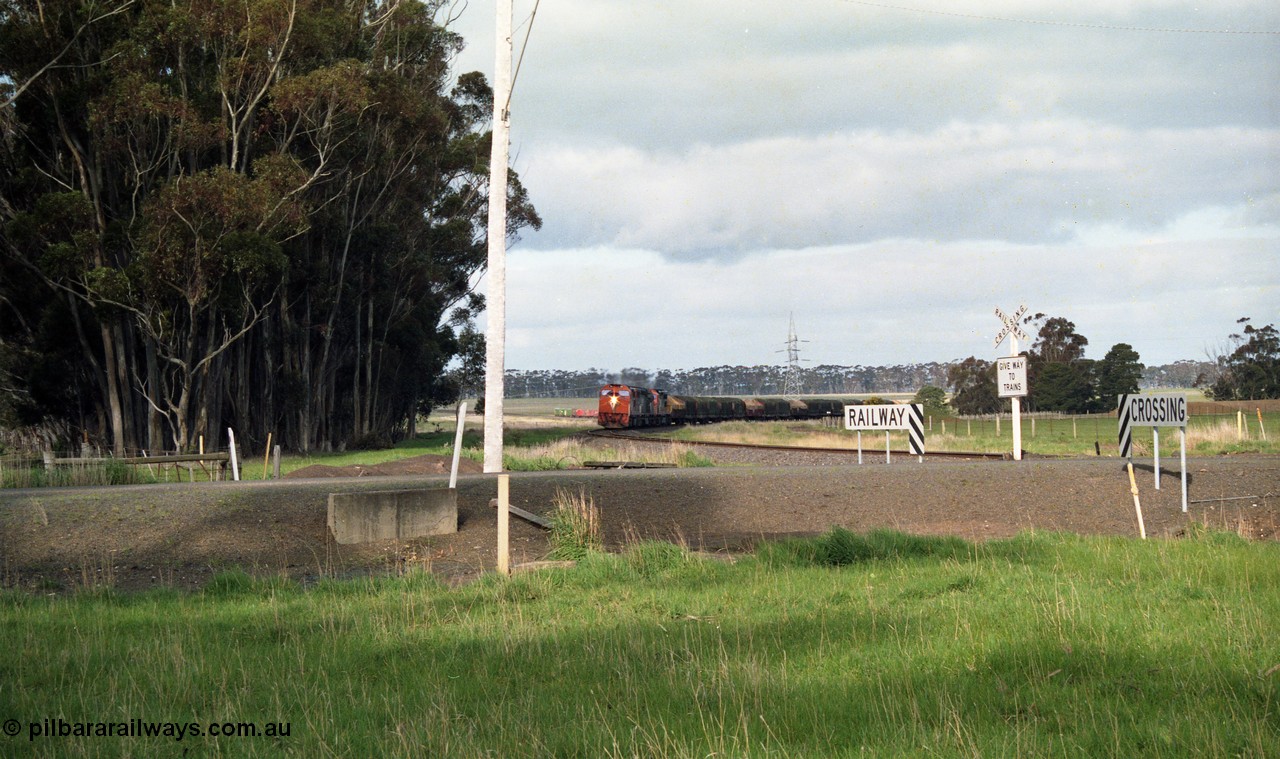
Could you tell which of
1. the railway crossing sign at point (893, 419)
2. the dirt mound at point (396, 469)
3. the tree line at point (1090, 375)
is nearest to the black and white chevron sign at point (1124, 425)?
the railway crossing sign at point (893, 419)

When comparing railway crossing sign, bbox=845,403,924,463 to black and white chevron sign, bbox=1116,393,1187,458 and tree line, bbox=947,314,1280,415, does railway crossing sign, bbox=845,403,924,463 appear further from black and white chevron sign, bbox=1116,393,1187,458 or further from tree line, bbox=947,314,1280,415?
tree line, bbox=947,314,1280,415

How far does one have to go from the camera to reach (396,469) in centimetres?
2608

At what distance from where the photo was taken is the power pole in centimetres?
1288

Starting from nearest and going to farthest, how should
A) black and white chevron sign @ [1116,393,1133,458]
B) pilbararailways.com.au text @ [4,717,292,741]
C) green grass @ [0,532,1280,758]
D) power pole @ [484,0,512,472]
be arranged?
green grass @ [0,532,1280,758] < pilbararailways.com.au text @ [4,717,292,741] < power pole @ [484,0,512,472] < black and white chevron sign @ [1116,393,1133,458]

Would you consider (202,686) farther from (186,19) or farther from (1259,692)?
(186,19)

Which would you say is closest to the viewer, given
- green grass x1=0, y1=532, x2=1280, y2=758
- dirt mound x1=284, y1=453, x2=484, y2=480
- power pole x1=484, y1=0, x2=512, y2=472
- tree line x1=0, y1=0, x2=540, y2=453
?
green grass x1=0, y1=532, x2=1280, y2=758

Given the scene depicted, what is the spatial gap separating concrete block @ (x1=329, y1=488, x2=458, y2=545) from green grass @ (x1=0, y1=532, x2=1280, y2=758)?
290 centimetres

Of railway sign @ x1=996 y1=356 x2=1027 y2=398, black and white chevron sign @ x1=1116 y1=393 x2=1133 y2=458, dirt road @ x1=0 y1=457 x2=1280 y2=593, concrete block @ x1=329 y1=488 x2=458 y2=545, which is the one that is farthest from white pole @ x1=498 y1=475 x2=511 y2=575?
railway sign @ x1=996 y1=356 x2=1027 y2=398

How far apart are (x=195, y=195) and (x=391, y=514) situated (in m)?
19.9

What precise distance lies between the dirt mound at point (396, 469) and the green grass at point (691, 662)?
13.0 meters

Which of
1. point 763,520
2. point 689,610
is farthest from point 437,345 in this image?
point 689,610

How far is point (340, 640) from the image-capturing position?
782 cm

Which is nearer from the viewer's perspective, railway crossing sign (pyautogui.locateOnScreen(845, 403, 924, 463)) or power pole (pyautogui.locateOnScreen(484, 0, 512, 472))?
power pole (pyautogui.locateOnScreen(484, 0, 512, 472))

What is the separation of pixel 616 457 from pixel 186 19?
1745 centimetres
